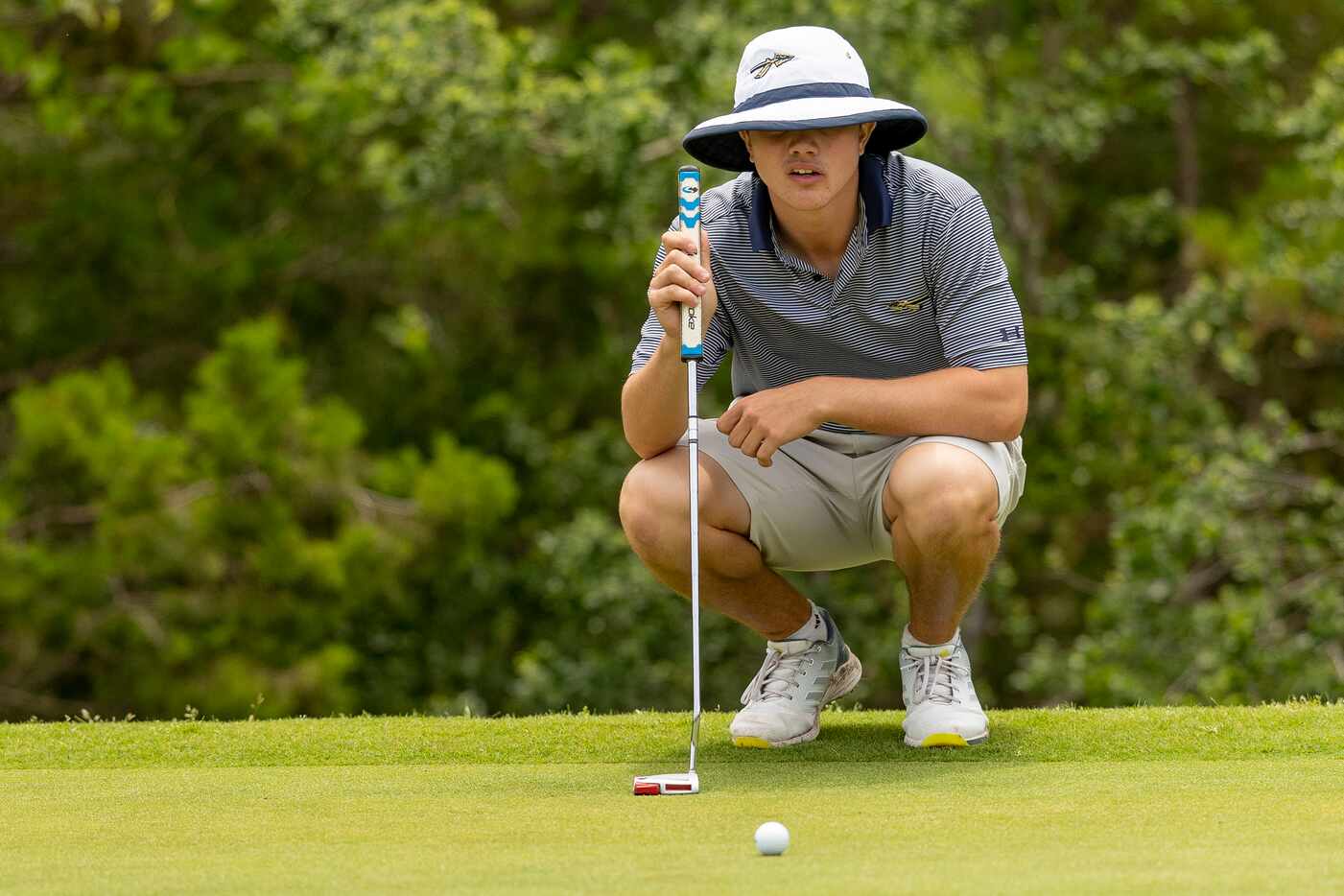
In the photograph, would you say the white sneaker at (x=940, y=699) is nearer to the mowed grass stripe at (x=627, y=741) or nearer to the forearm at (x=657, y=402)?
the mowed grass stripe at (x=627, y=741)

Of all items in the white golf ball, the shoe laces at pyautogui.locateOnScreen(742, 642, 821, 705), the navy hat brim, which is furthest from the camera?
the shoe laces at pyautogui.locateOnScreen(742, 642, 821, 705)

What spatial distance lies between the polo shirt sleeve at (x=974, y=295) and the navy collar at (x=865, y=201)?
4.5 inches

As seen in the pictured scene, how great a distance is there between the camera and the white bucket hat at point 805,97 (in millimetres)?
3566

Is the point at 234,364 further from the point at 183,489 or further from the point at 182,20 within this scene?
the point at 182,20

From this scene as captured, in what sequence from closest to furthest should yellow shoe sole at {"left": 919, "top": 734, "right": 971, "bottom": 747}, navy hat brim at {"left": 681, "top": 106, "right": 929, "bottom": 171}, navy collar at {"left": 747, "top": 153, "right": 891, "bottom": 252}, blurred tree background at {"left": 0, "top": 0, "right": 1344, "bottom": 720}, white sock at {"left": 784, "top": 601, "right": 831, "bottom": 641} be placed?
navy hat brim at {"left": 681, "top": 106, "right": 929, "bottom": 171} → navy collar at {"left": 747, "top": 153, "right": 891, "bottom": 252} → yellow shoe sole at {"left": 919, "top": 734, "right": 971, "bottom": 747} → white sock at {"left": 784, "top": 601, "right": 831, "bottom": 641} → blurred tree background at {"left": 0, "top": 0, "right": 1344, "bottom": 720}

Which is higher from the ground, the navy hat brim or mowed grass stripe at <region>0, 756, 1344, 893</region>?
the navy hat brim

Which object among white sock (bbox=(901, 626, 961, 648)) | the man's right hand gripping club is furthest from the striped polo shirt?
white sock (bbox=(901, 626, 961, 648))

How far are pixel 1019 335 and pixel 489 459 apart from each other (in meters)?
9.04

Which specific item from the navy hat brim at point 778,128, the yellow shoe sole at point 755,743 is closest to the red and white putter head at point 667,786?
the yellow shoe sole at point 755,743

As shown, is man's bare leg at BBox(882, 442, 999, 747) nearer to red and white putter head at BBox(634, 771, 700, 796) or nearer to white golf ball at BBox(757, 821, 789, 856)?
red and white putter head at BBox(634, 771, 700, 796)

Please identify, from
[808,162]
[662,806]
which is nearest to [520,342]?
[808,162]

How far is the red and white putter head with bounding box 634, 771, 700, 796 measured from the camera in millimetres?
3246

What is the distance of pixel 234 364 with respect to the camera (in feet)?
37.4

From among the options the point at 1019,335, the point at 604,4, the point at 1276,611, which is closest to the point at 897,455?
the point at 1019,335
